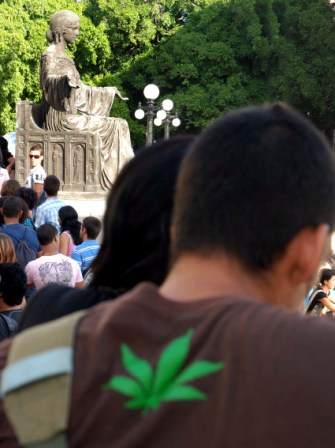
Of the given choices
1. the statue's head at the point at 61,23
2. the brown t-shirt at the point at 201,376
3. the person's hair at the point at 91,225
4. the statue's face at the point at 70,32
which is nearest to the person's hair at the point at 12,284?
the person's hair at the point at 91,225

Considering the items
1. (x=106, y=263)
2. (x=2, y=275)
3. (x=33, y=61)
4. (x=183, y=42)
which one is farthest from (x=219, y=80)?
(x=106, y=263)

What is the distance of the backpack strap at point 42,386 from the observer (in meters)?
1.44

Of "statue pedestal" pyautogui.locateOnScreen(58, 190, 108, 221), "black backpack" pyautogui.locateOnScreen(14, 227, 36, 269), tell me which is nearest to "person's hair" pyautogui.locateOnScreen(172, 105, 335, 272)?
"black backpack" pyautogui.locateOnScreen(14, 227, 36, 269)

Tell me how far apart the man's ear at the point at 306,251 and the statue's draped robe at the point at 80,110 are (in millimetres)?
17771

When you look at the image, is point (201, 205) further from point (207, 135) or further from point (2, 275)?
point (2, 275)

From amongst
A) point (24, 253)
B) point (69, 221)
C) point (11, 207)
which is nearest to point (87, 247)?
point (24, 253)

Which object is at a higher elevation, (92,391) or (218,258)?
(218,258)

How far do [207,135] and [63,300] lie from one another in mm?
758

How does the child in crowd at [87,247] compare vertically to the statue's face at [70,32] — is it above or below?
below

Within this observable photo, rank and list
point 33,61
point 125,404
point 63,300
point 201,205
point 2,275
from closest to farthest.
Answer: point 125,404 → point 201,205 → point 63,300 → point 2,275 → point 33,61

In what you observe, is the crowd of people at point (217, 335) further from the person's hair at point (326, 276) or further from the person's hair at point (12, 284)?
the person's hair at point (326, 276)

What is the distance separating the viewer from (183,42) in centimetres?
4691

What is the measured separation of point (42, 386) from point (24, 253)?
629 centimetres

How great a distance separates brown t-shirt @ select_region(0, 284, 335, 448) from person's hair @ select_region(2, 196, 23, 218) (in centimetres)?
652
